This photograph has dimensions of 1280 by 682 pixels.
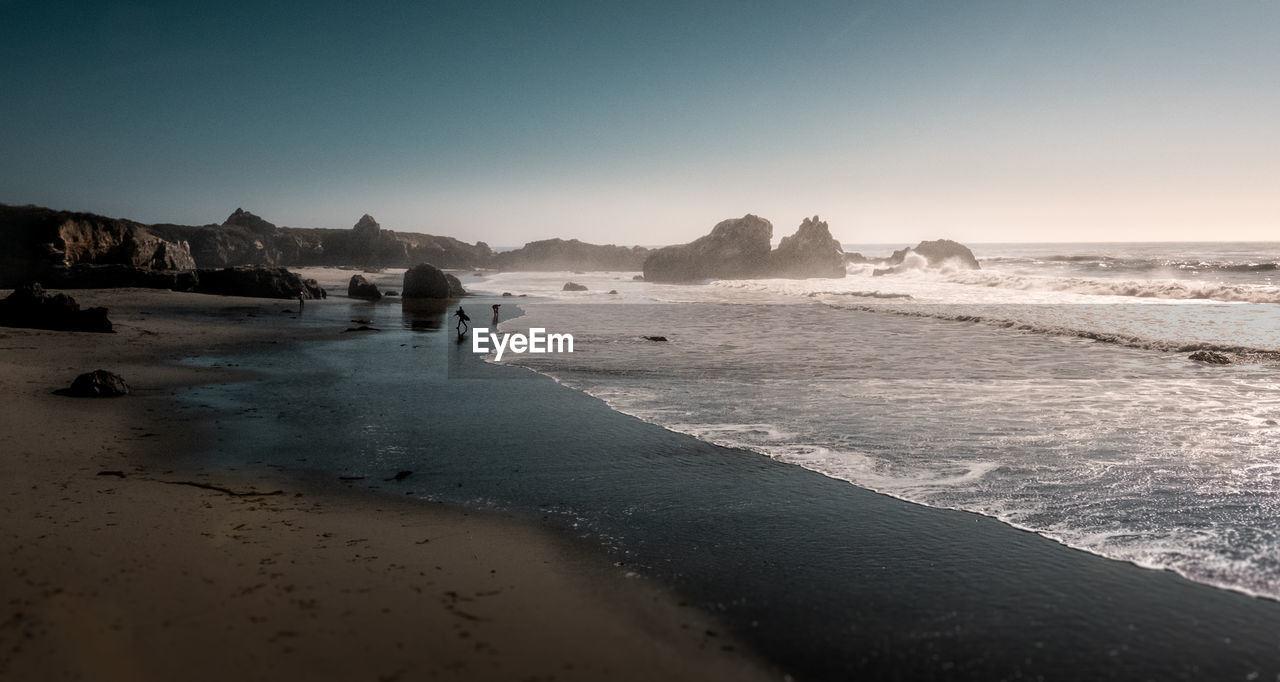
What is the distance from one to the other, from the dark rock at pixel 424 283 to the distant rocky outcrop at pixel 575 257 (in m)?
78.3

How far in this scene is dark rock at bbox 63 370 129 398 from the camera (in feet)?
37.2

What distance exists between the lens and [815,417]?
1121 centimetres

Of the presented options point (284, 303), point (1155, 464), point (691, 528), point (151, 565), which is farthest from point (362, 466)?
point (284, 303)

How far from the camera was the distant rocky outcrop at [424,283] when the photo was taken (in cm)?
4706

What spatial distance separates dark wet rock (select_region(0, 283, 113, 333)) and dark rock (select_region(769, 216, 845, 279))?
73.2 m

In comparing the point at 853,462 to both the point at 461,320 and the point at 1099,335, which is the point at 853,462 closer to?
the point at 1099,335

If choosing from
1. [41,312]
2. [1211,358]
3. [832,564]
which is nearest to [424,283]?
[41,312]

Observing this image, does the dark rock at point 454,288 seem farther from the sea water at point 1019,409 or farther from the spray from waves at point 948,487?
the spray from waves at point 948,487

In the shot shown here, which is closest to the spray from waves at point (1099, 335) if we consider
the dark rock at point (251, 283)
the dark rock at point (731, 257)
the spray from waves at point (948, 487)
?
the spray from waves at point (948, 487)

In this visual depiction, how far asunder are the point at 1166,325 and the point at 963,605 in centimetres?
2684

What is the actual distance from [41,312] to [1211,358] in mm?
33231

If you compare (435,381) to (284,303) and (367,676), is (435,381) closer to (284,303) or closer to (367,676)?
(367,676)

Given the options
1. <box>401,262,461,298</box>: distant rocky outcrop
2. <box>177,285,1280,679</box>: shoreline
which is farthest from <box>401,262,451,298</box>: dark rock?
<box>177,285,1280,679</box>: shoreline

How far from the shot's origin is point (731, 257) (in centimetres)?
8550
